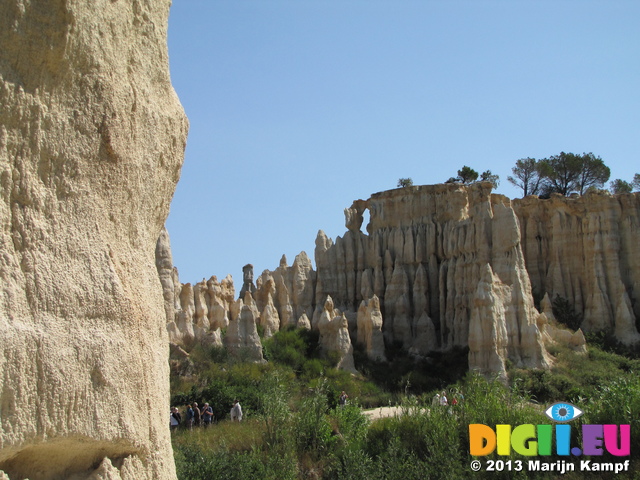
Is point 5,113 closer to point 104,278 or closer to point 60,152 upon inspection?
point 60,152

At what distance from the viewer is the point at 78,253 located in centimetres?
584

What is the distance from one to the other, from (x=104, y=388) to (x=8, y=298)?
3.46 feet

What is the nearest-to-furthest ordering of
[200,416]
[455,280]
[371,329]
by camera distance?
1. [200,416]
2. [371,329]
3. [455,280]

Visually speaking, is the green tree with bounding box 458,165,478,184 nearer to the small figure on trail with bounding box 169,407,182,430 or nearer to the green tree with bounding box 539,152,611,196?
the green tree with bounding box 539,152,611,196

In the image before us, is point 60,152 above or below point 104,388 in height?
above

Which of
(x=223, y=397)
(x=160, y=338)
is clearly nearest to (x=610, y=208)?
(x=223, y=397)

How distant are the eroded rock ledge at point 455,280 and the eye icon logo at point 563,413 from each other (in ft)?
53.5

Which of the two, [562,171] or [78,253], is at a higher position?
[562,171]

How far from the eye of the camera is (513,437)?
49.7 feet

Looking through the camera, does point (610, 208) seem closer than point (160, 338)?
No

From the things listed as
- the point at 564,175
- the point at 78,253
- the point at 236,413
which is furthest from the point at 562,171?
the point at 78,253

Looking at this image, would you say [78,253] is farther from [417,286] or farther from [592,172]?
[592,172]

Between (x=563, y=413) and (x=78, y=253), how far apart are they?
43.3ft

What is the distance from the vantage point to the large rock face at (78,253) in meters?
5.41
